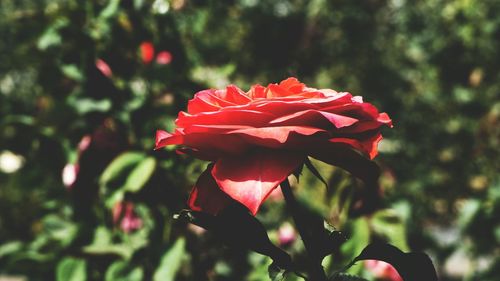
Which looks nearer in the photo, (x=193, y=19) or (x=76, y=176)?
(x=76, y=176)

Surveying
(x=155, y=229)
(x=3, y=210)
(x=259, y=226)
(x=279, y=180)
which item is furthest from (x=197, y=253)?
(x=3, y=210)

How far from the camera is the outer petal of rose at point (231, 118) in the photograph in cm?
53

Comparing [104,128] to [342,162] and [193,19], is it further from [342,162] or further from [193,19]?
[342,162]

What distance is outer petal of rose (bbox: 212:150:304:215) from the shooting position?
50 centimetres

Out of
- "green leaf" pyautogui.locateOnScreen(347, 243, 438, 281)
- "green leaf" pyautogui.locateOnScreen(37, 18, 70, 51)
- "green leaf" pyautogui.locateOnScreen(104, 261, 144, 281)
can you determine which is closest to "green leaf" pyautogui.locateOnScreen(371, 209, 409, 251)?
"green leaf" pyautogui.locateOnScreen(104, 261, 144, 281)

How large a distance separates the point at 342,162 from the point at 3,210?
4344 mm

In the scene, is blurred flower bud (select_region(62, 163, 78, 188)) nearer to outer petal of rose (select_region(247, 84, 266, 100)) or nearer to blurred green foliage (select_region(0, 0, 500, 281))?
blurred green foliage (select_region(0, 0, 500, 281))

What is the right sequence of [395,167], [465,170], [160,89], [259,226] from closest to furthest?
[259,226]
[160,89]
[465,170]
[395,167]

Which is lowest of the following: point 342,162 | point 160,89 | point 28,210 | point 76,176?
point 28,210

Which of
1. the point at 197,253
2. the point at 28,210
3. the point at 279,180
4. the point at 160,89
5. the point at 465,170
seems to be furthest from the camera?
the point at 28,210

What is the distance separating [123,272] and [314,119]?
84 centimetres

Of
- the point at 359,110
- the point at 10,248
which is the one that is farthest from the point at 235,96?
the point at 10,248

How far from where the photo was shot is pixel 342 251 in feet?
3.81

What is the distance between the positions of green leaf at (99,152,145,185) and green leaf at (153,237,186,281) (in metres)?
0.21
